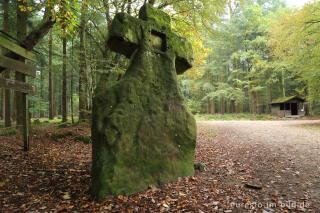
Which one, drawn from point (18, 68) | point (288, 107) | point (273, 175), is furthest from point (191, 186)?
point (288, 107)

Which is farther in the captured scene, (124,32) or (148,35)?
(148,35)

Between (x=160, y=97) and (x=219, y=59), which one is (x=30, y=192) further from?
(x=219, y=59)

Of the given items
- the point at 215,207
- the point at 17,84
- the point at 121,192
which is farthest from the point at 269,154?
the point at 17,84

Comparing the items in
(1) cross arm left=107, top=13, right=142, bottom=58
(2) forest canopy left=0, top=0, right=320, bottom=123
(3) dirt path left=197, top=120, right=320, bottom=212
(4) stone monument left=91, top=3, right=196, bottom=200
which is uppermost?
(2) forest canopy left=0, top=0, right=320, bottom=123

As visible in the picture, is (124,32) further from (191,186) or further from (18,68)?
(18,68)

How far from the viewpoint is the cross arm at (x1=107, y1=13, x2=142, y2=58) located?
383 cm

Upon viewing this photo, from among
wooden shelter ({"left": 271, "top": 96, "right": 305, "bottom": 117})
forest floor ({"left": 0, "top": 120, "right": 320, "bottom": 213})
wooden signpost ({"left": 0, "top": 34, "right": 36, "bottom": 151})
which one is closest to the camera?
forest floor ({"left": 0, "top": 120, "right": 320, "bottom": 213})

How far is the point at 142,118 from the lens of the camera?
376cm

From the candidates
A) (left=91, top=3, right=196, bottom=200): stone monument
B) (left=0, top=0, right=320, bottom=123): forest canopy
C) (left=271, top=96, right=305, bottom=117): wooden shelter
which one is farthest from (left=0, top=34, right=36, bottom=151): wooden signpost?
(left=271, top=96, right=305, bottom=117): wooden shelter

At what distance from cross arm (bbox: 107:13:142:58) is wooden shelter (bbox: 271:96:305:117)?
2827 cm

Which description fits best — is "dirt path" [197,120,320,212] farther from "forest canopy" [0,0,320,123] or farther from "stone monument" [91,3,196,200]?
"forest canopy" [0,0,320,123]

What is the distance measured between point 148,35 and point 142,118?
206cm

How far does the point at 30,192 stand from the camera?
351 centimetres

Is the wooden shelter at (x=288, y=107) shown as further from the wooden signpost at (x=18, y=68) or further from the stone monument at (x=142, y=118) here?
the wooden signpost at (x=18, y=68)
